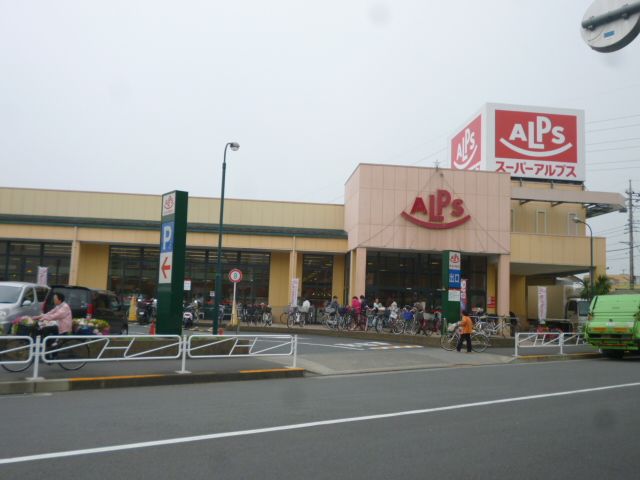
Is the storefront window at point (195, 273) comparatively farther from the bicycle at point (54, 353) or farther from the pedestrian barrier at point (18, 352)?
the pedestrian barrier at point (18, 352)

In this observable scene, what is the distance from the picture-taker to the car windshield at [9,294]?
49.8 ft

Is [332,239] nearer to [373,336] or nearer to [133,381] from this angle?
[373,336]

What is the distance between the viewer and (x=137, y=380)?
37.6 feet

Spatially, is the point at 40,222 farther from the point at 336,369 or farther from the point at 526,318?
the point at 526,318

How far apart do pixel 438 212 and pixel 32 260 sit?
23992mm

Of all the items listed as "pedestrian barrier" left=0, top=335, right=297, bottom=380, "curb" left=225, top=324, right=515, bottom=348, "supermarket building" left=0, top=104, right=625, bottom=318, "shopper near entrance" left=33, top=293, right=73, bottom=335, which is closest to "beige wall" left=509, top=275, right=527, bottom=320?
"supermarket building" left=0, top=104, right=625, bottom=318

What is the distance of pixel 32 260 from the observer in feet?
116

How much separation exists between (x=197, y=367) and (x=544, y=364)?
420 inches

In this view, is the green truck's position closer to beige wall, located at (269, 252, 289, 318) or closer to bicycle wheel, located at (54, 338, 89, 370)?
bicycle wheel, located at (54, 338, 89, 370)

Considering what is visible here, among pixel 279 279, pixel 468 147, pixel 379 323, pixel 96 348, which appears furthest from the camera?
pixel 468 147

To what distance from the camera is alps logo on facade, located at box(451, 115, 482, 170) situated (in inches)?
1687

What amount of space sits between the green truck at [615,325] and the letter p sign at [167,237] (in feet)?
45.4

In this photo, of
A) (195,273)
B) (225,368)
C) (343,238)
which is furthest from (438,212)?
(225,368)

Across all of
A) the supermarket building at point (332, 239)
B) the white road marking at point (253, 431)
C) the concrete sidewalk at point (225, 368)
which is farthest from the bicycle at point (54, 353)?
the supermarket building at point (332, 239)
